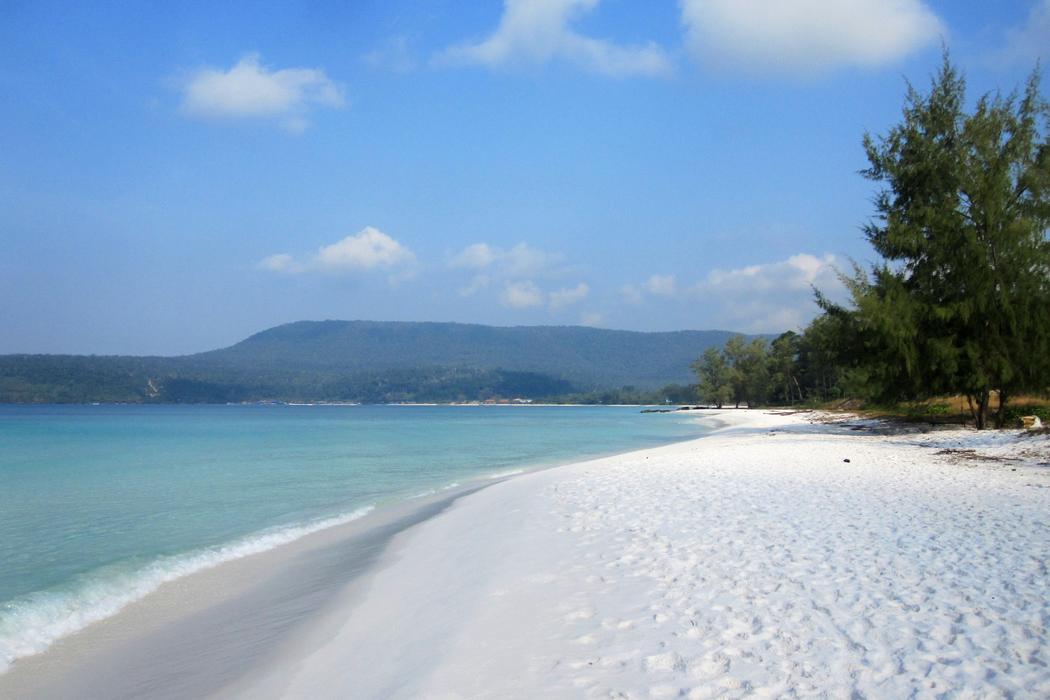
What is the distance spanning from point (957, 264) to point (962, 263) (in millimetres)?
163

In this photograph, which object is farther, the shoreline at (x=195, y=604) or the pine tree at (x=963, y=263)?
the pine tree at (x=963, y=263)

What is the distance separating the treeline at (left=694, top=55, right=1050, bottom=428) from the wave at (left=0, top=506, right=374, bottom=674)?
2116 cm

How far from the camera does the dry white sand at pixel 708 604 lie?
4312mm

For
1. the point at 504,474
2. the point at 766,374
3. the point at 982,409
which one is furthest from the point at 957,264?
the point at 766,374

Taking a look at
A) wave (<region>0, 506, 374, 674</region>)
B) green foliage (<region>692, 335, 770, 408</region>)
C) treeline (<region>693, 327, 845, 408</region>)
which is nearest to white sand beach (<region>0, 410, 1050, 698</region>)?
wave (<region>0, 506, 374, 674</region>)

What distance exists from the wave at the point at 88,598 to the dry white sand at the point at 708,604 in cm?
267

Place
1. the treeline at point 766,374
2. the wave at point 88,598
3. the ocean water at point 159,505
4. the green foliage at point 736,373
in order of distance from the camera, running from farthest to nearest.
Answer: the green foliage at point 736,373, the treeline at point 766,374, the ocean water at point 159,505, the wave at point 88,598

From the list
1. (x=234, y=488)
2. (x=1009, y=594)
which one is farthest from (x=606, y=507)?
(x=234, y=488)

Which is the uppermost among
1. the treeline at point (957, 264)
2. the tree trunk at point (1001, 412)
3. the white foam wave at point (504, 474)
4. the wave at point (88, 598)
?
the treeline at point (957, 264)

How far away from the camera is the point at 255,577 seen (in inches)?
341

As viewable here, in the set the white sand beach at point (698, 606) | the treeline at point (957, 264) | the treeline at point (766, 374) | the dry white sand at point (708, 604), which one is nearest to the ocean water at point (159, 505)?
the white sand beach at point (698, 606)

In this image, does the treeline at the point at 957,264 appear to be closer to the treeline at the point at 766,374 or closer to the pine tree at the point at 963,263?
the pine tree at the point at 963,263

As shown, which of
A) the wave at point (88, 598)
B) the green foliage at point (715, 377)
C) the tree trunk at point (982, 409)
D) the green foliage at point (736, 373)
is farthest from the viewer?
the green foliage at point (715, 377)

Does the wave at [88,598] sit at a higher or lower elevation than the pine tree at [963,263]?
lower
